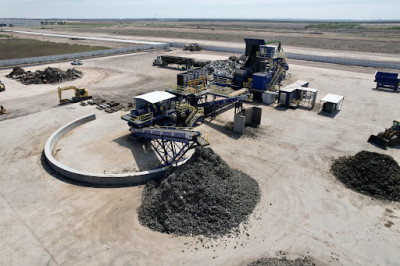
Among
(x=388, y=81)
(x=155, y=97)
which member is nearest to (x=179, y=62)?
(x=155, y=97)

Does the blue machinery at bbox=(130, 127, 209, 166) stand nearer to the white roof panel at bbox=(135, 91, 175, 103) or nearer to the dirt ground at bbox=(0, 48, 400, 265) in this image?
the dirt ground at bbox=(0, 48, 400, 265)

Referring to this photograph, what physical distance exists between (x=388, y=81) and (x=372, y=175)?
2752 cm

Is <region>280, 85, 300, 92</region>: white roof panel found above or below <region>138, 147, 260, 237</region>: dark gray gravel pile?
above

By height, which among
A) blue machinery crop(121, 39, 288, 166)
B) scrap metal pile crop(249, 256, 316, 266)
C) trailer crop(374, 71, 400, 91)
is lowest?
scrap metal pile crop(249, 256, 316, 266)

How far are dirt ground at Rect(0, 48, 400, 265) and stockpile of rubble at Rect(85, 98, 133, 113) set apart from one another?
1.17m

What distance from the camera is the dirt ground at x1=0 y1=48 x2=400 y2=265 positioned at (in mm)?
12242

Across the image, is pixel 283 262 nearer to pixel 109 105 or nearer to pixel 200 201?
pixel 200 201

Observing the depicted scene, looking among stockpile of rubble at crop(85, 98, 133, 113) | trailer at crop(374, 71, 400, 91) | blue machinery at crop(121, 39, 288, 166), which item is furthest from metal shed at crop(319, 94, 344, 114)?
stockpile of rubble at crop(85, 98, 133, 113)

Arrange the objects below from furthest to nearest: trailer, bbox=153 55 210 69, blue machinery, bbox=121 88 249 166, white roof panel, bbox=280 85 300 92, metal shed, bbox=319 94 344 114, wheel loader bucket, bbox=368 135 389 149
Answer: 1. trailer, bbox=153 55 210 69
2. white roof panel, bbox=280 85 300 92
3. metal shed, bbox=319 94 344 114
4. wheel loader bucket, bbox=368 135 389 149
5. blue machinery, bbox=121 88 249 166

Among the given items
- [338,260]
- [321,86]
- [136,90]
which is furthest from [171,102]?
[321,86]

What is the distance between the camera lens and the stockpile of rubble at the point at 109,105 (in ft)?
95.6

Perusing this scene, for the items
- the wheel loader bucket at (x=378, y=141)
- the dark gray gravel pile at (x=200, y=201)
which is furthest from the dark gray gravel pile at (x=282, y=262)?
the wheel loader bucket at (x=378, y=141)

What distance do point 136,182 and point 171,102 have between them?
944cm

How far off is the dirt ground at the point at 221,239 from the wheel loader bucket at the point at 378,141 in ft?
2.00
